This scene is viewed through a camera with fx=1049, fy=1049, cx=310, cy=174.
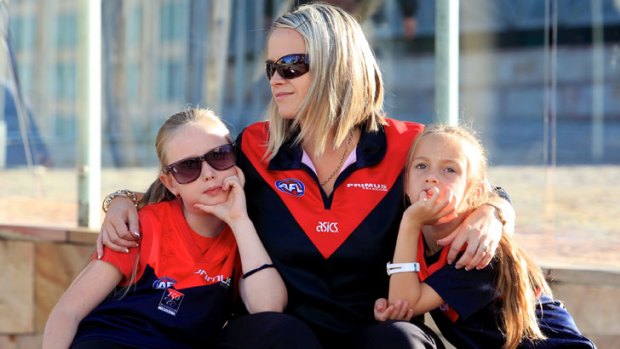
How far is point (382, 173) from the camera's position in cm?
313

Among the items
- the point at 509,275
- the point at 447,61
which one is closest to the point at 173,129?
the point at 509,275

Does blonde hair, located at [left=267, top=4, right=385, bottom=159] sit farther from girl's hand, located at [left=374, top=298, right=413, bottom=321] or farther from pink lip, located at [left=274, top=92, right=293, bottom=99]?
girl's hand, located at [left=374, top=298, right=413, bottom=321]

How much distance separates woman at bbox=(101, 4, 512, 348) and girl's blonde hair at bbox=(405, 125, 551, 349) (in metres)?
0.07

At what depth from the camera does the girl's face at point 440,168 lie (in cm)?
296

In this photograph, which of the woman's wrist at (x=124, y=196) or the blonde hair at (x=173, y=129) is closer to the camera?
the blonde hair at (x=173, y=129)

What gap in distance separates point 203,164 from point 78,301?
0.54m

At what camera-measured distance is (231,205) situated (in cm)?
310

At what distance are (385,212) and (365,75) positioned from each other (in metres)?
0.44

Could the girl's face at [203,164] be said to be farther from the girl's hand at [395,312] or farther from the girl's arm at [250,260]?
the girl's hand at [395,312]

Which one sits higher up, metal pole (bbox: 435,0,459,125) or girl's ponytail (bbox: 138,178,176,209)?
metal pole (bbox: 435,0,459,125)

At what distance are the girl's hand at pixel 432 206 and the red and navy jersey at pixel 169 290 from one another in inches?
24.7

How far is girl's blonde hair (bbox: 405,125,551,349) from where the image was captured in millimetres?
2844

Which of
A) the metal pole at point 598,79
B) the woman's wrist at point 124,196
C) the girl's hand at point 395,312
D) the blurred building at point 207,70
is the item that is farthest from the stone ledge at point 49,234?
the metal pole at point 598,79

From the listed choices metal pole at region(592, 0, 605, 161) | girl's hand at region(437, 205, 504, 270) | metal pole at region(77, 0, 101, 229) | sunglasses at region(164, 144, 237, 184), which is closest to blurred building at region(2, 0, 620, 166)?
metal pole at region(592, 0, 605, 161)
